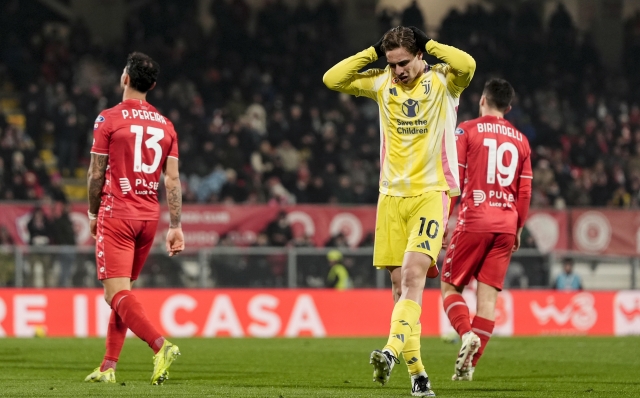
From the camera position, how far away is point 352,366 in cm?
1070

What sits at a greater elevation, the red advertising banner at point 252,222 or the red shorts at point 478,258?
the red shorts at point 478,258

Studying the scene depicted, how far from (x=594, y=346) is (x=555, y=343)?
0.80 m

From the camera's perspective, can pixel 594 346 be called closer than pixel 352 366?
No

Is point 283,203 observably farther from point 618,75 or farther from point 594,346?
point 618,75

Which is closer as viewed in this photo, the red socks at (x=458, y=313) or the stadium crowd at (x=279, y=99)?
the red socks at (x=458, y=313)

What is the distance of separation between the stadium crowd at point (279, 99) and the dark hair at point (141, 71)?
42.1 feet

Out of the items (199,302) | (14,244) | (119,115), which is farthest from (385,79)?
(14,244)

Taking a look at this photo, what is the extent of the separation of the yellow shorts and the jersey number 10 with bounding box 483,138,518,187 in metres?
2.14

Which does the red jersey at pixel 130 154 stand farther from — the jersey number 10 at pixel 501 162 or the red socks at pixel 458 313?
the jersey number 10 at pixel 501 162

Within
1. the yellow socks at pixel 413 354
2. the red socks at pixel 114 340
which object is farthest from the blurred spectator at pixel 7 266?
the yellow socks at pixel 413 354

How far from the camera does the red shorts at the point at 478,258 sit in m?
9.58

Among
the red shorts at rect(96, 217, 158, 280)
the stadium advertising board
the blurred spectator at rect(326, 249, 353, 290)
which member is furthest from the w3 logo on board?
the blurred spectator at rect(326, 249, 353, 290)

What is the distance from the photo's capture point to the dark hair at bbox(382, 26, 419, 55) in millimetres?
7152

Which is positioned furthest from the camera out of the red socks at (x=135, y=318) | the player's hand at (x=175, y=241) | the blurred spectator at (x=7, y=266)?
the blurred spectator at (x=7, y=266)
